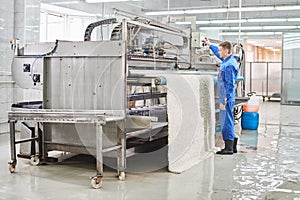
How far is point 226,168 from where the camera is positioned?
3877 mm

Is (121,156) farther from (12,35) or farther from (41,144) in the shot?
(12,35)

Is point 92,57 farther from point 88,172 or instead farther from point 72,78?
point 88,172

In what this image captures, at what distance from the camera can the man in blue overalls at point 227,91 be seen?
4.35 metres

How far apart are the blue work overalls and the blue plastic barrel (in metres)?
1.97

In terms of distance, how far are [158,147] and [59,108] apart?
1569 millimetres

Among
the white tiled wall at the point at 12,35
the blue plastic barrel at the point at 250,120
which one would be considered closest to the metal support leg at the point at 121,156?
the white tiled wall at the point at 12,35

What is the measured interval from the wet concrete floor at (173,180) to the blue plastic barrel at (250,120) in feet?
5.42

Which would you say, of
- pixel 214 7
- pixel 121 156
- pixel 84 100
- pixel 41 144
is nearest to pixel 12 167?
pixel 41 144

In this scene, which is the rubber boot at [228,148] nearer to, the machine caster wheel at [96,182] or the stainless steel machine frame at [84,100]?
the stainless steel machine frame at [84,100]

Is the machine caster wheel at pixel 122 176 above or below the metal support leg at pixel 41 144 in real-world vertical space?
below

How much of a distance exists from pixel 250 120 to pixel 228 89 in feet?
7.09

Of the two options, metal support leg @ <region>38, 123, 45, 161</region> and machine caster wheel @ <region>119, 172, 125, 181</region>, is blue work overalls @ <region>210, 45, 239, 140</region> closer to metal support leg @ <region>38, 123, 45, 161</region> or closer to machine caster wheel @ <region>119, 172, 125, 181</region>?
machine caster wheel @ <region>119, 172, 125, 181</region>

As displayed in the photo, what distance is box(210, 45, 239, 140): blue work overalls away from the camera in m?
4.35

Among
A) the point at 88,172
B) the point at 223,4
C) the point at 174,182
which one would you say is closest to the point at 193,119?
the point at 174,182
